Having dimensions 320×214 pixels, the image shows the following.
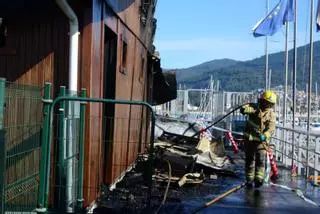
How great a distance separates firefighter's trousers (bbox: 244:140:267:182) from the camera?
1241cm

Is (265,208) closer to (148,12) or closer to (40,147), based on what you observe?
(40,147)

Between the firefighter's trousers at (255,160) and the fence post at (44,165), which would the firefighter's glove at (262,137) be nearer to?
the firefighter's trousers at (255,160)

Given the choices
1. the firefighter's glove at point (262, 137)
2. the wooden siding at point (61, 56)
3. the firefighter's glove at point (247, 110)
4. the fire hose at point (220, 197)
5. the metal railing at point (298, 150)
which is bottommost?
the fire hose at point (220, 197)

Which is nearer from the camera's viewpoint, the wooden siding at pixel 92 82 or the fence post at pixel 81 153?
the fence post at pixel 81 153

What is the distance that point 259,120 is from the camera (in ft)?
40.7

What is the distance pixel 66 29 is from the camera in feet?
27.2

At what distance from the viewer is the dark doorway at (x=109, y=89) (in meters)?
10.6

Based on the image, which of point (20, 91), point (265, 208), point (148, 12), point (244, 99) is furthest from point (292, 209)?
point (244, 99)

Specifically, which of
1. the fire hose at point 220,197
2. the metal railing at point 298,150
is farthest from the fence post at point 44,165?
the metal railing at point 298,150

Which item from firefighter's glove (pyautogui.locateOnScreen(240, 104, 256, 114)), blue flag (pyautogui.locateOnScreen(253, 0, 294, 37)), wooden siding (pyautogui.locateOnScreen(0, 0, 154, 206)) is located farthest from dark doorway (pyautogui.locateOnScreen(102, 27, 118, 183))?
blue flag (pyautogui.locateOnScreen(253, 0, 294, 37))

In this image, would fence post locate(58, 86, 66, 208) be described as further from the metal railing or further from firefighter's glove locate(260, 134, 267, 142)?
the metal railing

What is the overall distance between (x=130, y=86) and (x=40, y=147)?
6.36m

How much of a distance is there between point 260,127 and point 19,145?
7019 mm

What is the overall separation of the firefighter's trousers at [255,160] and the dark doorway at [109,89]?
3435mm
